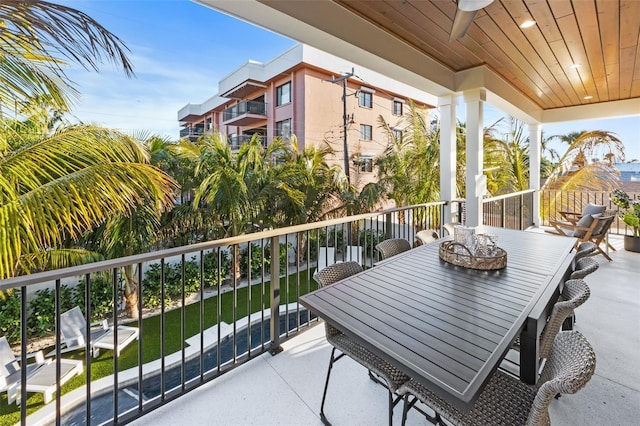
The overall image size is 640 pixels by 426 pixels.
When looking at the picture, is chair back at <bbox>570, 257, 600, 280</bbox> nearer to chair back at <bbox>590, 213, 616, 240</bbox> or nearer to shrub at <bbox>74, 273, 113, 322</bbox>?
chair back at <bbox>590, 213, 616, 240</bbox>

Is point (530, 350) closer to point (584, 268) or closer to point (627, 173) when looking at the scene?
point (584, 268)

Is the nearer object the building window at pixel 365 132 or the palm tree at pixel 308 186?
the palm tree at pixel 308 186

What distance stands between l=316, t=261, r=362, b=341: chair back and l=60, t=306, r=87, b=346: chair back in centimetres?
513

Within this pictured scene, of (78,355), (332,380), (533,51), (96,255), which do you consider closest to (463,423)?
(332,380)

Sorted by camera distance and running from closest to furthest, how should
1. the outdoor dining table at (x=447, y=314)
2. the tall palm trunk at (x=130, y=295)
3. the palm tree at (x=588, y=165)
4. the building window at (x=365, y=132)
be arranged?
the outdoor dining table at (x=447, y=314)
the tall palm trunk at (x=130, y=295)
the palm tree at (x=588, y=165)
the building window at (x=365, y=132)

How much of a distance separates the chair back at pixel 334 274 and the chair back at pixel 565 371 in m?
1.02

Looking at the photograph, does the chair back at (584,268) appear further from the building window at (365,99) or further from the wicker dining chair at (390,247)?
the building window at (365,99)

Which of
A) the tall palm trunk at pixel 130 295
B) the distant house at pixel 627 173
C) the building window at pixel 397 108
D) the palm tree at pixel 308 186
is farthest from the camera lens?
the building window at pixel 397 108

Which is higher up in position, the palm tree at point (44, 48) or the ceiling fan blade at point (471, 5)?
the ceiling fan blade at point (471, 5)

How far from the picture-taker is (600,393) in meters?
1.93

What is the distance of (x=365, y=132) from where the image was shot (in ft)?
51.8

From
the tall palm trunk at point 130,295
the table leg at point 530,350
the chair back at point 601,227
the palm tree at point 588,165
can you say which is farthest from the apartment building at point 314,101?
the table leg at point 530,350

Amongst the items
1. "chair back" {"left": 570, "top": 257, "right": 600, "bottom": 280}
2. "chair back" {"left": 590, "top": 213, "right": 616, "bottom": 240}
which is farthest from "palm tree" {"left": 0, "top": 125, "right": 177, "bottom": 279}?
"chair back" {"left": 590, "top": 213, "right": 616, "bottom": 240}

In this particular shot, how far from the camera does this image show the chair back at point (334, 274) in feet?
6.05
